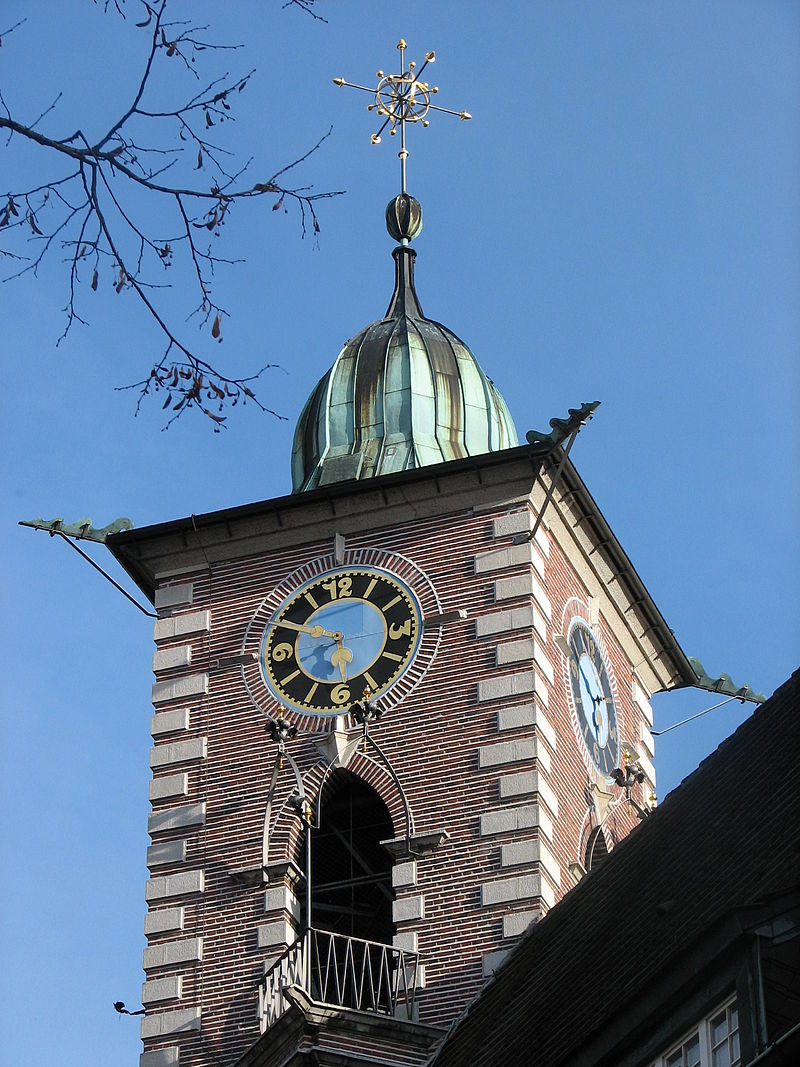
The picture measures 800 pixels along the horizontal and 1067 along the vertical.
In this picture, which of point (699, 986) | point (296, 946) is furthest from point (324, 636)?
point (699, 986)

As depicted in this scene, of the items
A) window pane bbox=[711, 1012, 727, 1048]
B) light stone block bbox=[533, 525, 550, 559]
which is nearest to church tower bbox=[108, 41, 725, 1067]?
light stone block bbox=[533, 525, 550, 559]

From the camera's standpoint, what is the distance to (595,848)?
30047 mm

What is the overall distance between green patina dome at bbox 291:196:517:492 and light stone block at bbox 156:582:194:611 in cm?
177

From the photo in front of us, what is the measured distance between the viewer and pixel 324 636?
30172 mm

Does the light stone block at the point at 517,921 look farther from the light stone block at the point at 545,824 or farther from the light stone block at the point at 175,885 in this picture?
the light stone block at the point at 175,885

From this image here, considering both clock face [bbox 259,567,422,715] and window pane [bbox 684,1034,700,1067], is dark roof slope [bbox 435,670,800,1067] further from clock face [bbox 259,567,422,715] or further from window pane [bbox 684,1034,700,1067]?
clock face [bbox 259,567,422,715]

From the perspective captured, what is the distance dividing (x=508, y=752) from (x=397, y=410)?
5.25m

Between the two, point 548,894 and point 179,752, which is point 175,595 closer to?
point 179,752

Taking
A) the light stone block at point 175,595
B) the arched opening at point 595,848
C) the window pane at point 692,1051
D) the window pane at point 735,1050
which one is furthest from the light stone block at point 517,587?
the window pane at point 735,1050

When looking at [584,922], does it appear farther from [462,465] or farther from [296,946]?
[462,465]

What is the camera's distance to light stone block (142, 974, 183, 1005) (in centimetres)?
2828

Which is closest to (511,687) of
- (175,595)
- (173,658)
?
(173,658)

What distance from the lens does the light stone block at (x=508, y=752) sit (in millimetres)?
28562

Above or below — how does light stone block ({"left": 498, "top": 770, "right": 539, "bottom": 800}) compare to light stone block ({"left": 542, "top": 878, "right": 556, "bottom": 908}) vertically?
above
